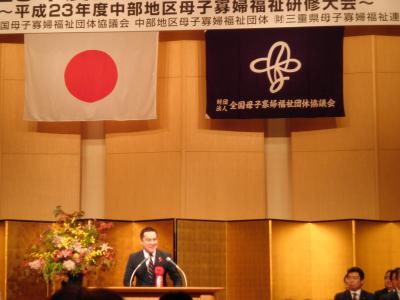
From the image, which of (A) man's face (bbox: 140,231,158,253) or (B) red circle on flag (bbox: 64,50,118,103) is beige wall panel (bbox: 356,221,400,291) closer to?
(A) man's face (bbox: 140,231,158,253)

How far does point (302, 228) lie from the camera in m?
7.79

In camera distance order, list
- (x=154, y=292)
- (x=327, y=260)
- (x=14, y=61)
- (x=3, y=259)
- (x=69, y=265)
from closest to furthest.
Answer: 1. (x=154, y=292)
2. (x=69, y=265)
3. (x=3, y=259)
4. (x=327, y=260)
5. (x=14, y=61)

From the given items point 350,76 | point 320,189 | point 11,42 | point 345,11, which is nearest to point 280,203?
point 320,189

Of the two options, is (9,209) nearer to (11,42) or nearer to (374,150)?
(11,42)

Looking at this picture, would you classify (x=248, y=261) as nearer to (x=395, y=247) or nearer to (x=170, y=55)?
(x=395, y=247)

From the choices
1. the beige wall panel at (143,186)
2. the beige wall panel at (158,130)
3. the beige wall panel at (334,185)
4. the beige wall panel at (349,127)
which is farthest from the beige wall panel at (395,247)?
the beige wall panel at (158,130)

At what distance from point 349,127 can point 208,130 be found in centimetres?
157

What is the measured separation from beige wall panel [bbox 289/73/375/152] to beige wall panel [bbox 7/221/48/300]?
3.03m

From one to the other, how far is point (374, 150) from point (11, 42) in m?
4.30

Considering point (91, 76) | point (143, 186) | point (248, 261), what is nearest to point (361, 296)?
point (248, 261)

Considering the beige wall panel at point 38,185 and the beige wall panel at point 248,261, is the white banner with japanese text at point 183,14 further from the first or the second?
the beige wall panel at point 248,261

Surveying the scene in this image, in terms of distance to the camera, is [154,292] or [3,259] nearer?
[154,292]

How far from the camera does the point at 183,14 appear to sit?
7492 millimetres

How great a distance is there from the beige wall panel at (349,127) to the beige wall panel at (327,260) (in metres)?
0.96
